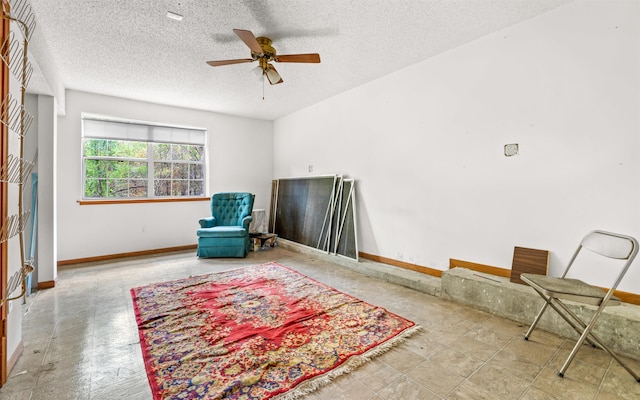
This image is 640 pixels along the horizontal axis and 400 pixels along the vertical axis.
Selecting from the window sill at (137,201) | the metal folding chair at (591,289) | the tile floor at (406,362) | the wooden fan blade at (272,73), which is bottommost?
the tile floor at (406,362)

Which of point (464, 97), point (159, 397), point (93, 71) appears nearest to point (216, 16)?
point (93, 71)

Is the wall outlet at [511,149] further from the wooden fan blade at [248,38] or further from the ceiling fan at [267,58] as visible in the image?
the wooden fan blade at [248,38]

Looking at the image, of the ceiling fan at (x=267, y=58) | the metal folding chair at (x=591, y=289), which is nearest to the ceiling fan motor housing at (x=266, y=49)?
the ceiling fan at (x=267, y=58)

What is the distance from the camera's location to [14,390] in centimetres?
158

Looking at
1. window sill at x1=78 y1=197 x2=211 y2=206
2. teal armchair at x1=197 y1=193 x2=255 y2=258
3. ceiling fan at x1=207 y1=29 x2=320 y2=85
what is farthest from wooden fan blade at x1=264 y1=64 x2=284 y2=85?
window sill at x1=78 y1=197 x2=211 y2=206

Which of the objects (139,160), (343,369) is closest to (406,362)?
(343,369)

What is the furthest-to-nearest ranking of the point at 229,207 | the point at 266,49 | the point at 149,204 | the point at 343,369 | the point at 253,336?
the point at 229,207
the point at 149,204
the point at 266,49
the point at 253,336
the point at 343,369

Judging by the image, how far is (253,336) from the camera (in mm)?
2172

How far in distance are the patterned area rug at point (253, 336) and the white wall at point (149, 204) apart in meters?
2.04

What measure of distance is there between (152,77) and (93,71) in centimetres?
67

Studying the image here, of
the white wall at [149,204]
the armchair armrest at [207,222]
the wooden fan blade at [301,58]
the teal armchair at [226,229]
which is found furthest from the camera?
the armchair armrest at [207,222]

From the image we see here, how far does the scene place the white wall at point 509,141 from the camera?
86.4 inches

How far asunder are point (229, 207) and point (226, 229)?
0.72m

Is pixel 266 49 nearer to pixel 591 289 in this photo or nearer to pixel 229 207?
pixel 229 207
